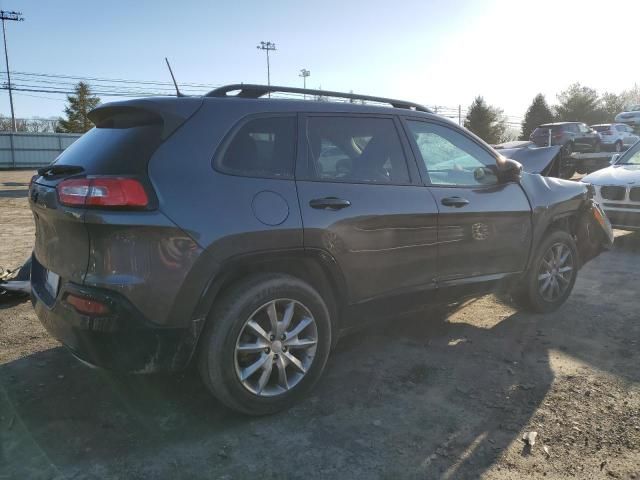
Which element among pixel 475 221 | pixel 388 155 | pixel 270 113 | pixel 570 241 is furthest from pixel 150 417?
pixel 570 241

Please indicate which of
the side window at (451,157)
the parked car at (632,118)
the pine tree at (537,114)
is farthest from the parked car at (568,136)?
the side window at (451,157)

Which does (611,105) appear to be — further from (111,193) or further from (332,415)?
(111,193)

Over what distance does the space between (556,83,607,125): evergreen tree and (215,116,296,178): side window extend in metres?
50.1

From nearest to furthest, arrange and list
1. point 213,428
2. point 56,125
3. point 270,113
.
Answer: point 213,428
point 270,113
point 56,125

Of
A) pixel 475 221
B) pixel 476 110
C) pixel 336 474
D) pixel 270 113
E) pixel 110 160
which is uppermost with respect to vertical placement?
pixel 476 110

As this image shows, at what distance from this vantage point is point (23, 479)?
2.37m

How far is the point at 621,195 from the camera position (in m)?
7.82

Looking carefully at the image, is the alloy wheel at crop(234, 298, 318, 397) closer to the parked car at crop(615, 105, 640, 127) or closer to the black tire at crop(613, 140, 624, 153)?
the black tire at crop(613, 140, 624, 153)

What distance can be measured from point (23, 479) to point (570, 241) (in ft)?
14.9

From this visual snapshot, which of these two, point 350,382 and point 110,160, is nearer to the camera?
point 110,160

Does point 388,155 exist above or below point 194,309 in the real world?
above

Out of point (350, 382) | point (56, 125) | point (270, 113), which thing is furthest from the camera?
point (56, 125)

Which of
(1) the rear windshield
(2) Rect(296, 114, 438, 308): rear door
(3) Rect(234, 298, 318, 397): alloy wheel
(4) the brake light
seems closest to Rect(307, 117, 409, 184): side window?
(2) Rect(296, 114, 438, 308): rear door

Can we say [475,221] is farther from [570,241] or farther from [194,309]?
[194,309]
